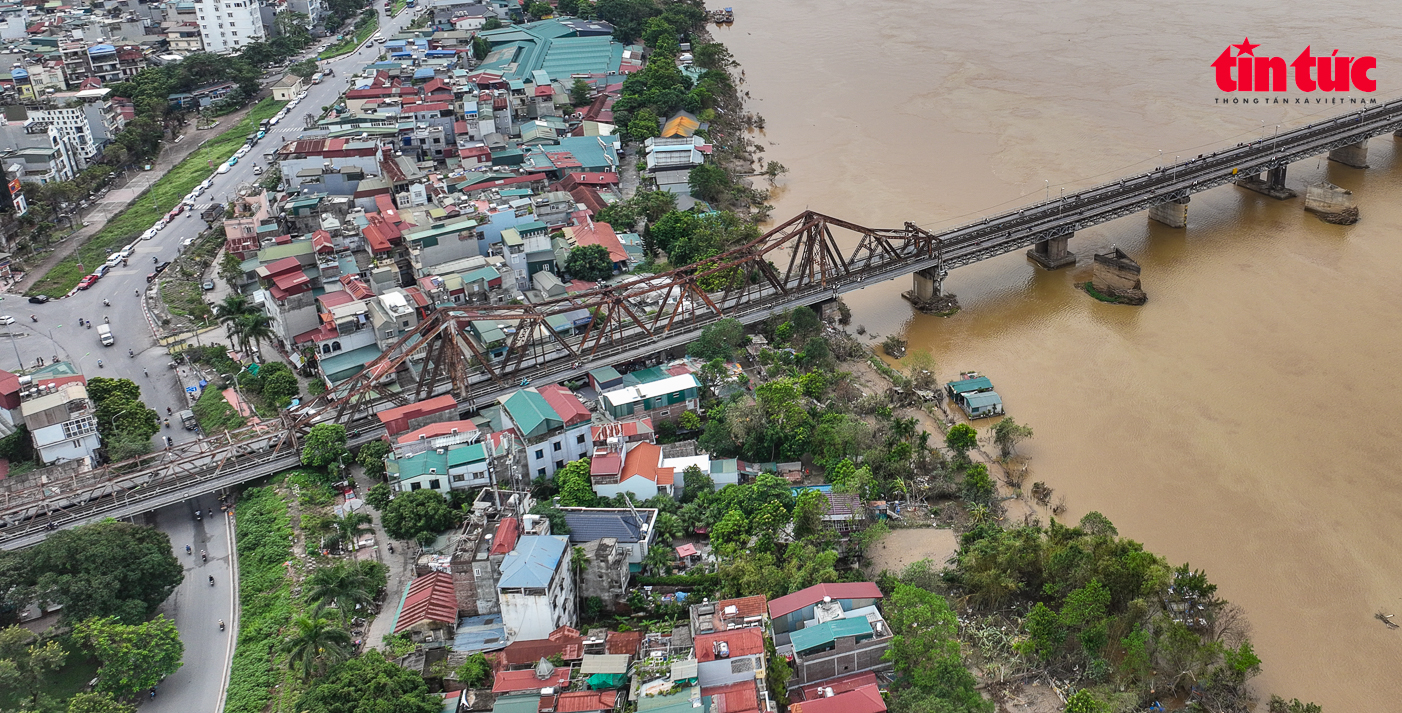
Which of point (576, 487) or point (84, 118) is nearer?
point (576, 487)

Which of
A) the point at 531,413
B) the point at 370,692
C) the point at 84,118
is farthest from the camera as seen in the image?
the point at 84,118

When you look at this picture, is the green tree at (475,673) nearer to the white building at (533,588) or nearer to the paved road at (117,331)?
the white building at (533,588)

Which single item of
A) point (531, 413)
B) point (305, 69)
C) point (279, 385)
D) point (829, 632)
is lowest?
point (829, 632)

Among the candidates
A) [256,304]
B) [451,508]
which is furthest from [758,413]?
[256,304]

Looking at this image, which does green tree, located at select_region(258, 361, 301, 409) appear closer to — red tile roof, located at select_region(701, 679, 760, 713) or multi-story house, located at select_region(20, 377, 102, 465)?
multi-story house, located at select_region(20, 377, 102, 465)

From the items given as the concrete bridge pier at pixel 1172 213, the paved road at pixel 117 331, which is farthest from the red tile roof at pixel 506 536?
the concrete bridge pier at pixel 1172 213

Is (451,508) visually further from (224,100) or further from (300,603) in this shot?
(224,100)

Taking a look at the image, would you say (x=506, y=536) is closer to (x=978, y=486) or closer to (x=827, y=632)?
(x=827, y=632)

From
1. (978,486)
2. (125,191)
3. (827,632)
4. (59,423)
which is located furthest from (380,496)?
(125,191)
